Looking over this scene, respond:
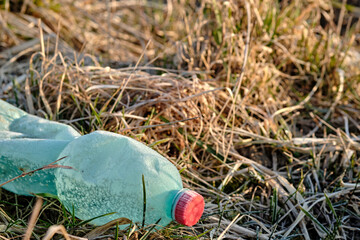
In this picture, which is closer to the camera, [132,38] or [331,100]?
[331,100]

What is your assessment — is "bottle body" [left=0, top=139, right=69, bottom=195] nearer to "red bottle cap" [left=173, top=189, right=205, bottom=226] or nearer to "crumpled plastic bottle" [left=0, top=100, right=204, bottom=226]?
"crumpled plastic bottle" [left=0, top=100, right=204, bottom=226]

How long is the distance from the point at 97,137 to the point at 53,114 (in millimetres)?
717

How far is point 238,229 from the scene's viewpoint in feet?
5.16

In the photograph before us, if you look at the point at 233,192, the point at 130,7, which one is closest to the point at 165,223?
the point at 233,192

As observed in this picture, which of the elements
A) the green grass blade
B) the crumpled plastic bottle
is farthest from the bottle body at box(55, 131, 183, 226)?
the green grass blade

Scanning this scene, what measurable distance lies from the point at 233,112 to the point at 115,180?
841mm

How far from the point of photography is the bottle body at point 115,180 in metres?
1.33

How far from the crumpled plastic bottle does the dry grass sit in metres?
0.08

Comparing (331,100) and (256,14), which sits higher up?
(256,14)

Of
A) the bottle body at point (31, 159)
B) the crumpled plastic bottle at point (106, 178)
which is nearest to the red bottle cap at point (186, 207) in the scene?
the crumpled plastic bottle at point (106, 178)

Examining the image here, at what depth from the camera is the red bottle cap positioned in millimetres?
1254

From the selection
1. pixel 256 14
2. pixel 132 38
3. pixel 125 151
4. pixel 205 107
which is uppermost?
pixel 256 14

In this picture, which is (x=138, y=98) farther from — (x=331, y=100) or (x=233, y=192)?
(x=331, y=100)

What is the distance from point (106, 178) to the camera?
134cm
